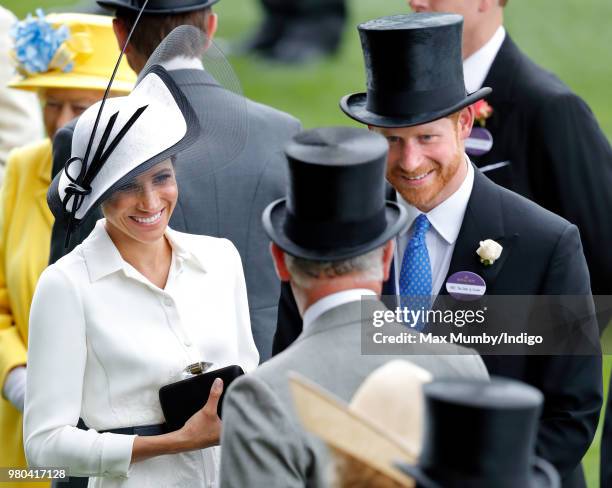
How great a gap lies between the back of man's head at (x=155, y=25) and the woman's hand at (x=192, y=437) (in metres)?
1.50

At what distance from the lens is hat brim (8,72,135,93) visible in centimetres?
555

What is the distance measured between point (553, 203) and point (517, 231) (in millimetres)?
969

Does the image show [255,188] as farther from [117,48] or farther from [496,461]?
[496,461]

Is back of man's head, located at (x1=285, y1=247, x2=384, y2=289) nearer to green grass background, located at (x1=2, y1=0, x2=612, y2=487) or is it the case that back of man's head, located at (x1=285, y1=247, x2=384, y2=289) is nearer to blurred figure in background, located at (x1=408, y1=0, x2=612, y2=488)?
blurred figure in background, located at (x1=408, y1=0, x2=612, y2=488)

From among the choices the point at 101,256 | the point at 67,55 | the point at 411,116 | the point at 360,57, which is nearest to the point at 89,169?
the point at 101,256

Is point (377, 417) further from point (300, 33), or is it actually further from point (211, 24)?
point (300, 33)

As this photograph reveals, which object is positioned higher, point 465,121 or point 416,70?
point 416,70

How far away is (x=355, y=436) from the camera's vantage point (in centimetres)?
286

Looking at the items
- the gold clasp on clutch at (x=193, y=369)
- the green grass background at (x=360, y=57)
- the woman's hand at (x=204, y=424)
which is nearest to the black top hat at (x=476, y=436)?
the woman's hand at (x=204, y=424)

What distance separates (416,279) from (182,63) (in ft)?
3.67

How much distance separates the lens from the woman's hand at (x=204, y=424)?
3.90m

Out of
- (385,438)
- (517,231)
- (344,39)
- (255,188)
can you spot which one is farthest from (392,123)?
(344,39)

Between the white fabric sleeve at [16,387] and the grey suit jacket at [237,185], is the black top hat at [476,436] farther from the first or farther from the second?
the white fabric sleeve at [16,387]

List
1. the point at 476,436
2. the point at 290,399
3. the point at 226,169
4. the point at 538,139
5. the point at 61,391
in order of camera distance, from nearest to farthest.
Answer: the point at 476,436, the point at 290,399, the point at 61,391, the point at 226,169, the point at 538,139
